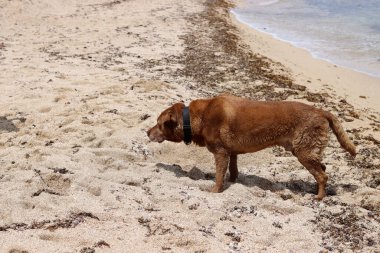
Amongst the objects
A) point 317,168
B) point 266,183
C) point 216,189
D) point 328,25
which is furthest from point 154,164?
point 328,25

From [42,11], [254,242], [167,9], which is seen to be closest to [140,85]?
[254,242]

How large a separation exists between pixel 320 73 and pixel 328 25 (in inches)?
335

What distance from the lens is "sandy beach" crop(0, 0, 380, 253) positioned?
4.52 metres

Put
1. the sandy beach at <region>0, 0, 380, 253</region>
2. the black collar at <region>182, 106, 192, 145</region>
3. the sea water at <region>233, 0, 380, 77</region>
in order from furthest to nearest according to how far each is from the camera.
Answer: the sea water at <region>233, 0, 380, 77</region> < the black collar at <region>182, 106, 192, 145</region> < the sandy beach at <region>0, 0, 380, 253</region>

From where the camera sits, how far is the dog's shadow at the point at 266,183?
593 centimetres

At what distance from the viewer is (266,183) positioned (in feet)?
19.8

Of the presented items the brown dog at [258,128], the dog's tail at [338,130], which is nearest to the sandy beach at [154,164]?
the brown dog at [258,128]

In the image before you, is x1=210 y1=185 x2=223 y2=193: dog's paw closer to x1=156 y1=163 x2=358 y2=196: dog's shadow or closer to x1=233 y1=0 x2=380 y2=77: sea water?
x1=156 y1=163 x2=358 y2=196: dog's shadow

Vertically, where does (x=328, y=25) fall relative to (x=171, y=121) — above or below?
below

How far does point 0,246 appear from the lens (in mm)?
3980

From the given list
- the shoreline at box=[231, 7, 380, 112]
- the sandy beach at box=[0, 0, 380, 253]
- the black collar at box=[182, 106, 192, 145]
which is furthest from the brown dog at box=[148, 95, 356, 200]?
the shoreline at box=[231, 7, 380, 112]

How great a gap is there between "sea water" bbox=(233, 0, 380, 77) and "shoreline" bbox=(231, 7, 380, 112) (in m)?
0.56

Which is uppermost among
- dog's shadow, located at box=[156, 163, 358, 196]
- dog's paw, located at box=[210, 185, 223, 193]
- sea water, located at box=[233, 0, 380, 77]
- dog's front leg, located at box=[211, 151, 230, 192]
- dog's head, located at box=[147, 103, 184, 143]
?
dog's head, located at box=[147, 103, 184, 143]

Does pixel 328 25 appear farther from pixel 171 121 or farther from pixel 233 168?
pixel 171 121
